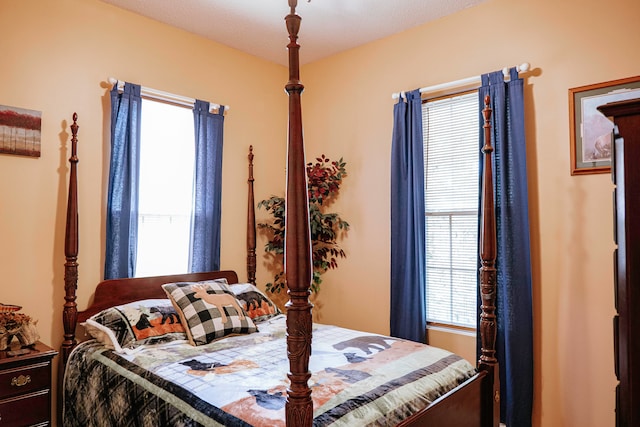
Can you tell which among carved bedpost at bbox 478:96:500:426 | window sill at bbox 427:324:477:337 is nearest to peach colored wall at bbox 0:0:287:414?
carved bedpost at bbox 478:96:500:426

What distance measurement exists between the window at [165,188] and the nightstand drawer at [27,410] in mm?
1014

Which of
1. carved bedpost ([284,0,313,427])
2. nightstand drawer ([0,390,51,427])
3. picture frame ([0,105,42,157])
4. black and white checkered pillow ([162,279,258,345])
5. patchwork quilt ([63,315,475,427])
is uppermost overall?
picture frame ([0,105,42,157])

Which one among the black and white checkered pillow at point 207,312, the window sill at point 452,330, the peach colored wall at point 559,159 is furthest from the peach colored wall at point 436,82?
the black and white checkered pillow at point 207,312

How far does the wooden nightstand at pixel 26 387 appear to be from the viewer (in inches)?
79.9

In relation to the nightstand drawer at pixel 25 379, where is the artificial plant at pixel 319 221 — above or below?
above

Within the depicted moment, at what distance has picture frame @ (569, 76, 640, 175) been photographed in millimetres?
2396

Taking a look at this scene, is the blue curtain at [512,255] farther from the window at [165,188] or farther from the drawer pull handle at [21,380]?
the drawer pull handle at [21,380]

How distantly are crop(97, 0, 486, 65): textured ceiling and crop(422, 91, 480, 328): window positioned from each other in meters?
0.68

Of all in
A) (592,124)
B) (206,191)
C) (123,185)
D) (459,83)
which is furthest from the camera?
(206,191)

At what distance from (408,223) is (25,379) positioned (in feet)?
8.33

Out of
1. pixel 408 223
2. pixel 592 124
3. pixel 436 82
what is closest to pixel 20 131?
pixel 408 223

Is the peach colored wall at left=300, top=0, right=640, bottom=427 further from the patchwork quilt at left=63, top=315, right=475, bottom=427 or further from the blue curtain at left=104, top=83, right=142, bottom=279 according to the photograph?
the blue curtain at left=104, top=83, right=142, bottom=279

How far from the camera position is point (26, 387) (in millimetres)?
2096

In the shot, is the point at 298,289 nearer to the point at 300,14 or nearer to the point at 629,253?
the point at 629,253
